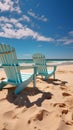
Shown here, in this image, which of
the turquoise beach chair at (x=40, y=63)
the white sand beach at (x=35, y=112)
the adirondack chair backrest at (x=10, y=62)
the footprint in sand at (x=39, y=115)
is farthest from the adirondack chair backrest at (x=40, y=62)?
the footprint in sand at (x=39, y=115)

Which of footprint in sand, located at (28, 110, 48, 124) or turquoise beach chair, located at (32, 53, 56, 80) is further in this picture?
turquoise beach chair, located at (32, 53, 56, 80)

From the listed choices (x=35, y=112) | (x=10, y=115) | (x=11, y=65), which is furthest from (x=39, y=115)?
(x=11, y=65)

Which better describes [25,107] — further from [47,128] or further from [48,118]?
[47,128]

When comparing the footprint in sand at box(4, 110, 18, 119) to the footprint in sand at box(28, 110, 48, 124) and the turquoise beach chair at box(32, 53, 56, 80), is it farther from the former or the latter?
the turquoise beach chair at box(32, 53, 56, 80)

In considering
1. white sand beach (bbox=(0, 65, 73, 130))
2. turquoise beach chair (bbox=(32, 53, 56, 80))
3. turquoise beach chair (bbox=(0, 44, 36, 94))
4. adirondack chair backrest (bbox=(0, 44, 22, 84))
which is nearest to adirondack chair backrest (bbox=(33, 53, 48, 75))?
turquoise beach chair (bbox=(32, 53, 56, 80))

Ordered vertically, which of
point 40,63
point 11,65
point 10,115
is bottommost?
point 10,115

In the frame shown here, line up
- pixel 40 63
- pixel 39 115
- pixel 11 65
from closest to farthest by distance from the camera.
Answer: pixel 39 115 → pixel 11 65 → pixel 40 63

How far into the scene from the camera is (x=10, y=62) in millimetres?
4258

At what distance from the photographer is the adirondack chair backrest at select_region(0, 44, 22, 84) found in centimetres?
415

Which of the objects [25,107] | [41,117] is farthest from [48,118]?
[25,107]

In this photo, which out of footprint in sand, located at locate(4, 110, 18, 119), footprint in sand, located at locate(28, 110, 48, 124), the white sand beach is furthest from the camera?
footprint in sand, located at locate(4, 110, 18, 119)

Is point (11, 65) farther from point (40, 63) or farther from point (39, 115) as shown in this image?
point (40, 63)

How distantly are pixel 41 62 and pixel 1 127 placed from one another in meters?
4.97

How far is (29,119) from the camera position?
2.55 m
